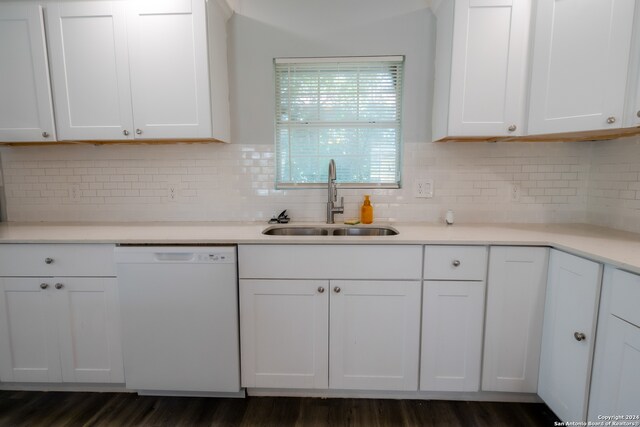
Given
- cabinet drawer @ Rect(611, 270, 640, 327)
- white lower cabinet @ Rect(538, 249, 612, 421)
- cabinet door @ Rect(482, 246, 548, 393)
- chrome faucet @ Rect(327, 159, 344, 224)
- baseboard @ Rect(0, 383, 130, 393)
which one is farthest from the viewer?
chrome faucet @ Rect(327, 159, 344, 224)

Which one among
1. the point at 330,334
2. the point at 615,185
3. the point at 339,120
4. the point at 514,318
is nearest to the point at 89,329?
the point at 330,334

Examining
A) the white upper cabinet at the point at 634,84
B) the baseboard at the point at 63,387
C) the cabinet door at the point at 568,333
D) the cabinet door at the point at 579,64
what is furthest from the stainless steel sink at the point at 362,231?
the baseboard at the point at 63,387

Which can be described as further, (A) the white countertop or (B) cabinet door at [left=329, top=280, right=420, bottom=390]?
(B) cabinet door at [left=329, top=280, right=420, bottom=390]

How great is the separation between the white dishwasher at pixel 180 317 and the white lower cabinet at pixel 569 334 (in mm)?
1647

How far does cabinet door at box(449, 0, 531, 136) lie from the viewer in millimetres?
1683

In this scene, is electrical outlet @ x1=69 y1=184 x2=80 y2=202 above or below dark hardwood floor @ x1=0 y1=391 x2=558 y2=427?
above

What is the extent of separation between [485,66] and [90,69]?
7.61 ft

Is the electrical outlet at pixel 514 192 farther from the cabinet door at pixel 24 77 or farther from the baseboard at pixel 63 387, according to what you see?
the cabinet door at pixel 24 77

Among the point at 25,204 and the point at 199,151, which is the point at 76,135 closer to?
the point at 199,151

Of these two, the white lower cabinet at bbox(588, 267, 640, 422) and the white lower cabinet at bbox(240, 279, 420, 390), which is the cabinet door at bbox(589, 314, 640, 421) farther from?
the white lower cabinet at bbox(240, 279, 420, 390)

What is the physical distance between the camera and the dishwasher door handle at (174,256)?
5.26ft

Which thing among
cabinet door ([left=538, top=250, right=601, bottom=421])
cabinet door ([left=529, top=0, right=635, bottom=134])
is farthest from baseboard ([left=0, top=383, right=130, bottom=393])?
cabinet door ([left=529, top=0, right=635, bottom=134])

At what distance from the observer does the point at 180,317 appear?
64.5 inches

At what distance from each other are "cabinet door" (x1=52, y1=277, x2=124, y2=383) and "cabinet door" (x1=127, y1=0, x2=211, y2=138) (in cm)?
93
